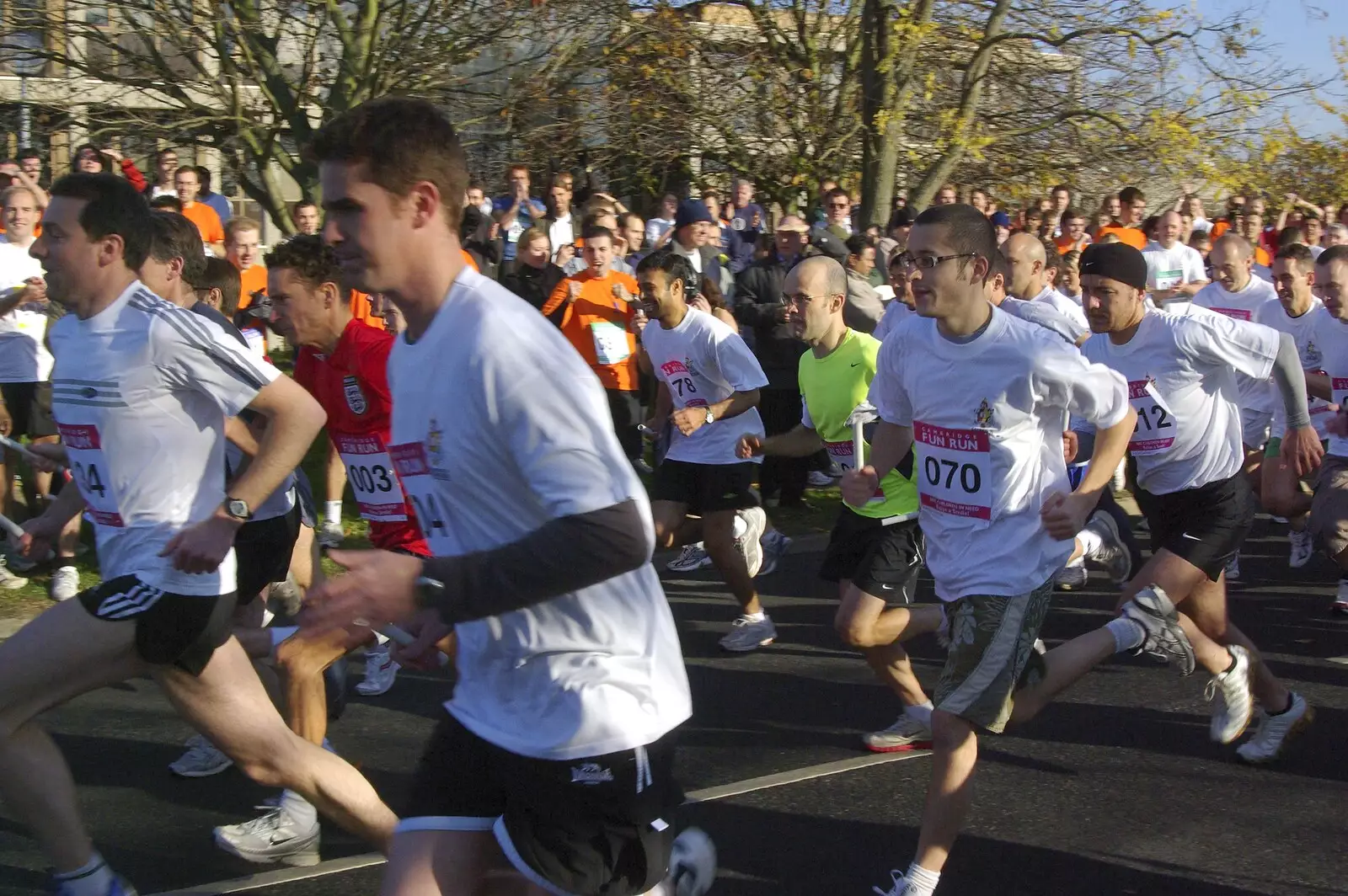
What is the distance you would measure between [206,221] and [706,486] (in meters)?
5.36

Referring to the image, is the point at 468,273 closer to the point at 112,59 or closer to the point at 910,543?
the point at 910,543

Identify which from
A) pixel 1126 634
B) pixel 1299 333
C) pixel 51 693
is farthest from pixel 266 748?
pixel 1299 333

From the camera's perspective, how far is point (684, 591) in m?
8.09

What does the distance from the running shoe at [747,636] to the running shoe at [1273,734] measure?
2.22 metres

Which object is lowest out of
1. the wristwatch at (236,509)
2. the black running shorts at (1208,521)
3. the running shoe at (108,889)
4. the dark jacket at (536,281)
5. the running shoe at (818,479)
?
the running shoe at (818,479)

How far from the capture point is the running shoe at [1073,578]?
26.2ft

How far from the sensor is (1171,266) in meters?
11.9

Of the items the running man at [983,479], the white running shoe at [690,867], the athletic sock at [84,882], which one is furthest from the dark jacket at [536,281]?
the white running shoe at [690,867]

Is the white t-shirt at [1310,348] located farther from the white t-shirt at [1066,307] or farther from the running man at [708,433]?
the running man at [708,433]

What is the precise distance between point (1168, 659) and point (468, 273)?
3357 mm

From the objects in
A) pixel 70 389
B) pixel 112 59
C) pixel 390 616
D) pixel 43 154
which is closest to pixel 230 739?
pixel 70 389

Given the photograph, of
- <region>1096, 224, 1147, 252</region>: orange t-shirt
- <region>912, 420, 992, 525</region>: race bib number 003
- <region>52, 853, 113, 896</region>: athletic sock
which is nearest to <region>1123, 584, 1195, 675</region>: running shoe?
<region>912, 420, 992, 525</region>: race bib number 003

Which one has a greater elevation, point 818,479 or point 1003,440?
point 1003,440

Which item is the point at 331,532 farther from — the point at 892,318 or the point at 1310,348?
the point at 1310,348
